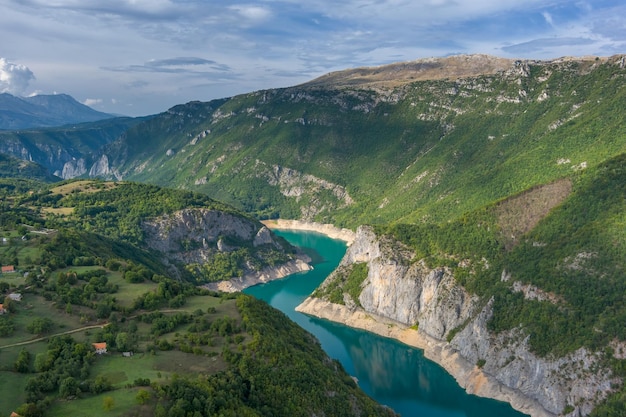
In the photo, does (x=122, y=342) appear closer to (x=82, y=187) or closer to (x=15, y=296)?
(x=15, y=296)

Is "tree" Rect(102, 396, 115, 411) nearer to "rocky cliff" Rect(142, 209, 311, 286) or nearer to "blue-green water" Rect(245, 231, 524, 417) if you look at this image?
"blue-green water" Rect(245, 231, 524, 417)

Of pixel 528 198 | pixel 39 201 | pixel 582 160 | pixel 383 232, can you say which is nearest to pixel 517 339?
pixel 528 198

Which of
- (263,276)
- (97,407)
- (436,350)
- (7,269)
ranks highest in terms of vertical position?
(7,269)

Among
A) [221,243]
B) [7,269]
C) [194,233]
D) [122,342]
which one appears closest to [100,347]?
[122,342]

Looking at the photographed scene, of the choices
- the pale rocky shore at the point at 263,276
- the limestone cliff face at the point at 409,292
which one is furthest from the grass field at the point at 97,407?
→ the pale rocky shore at the point at 263,276

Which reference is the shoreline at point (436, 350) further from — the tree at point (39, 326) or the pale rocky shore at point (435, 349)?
the tree at point (39, 326)

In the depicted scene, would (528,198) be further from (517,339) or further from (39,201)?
(39,201)

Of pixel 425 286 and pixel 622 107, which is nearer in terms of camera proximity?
pixel 425 286
